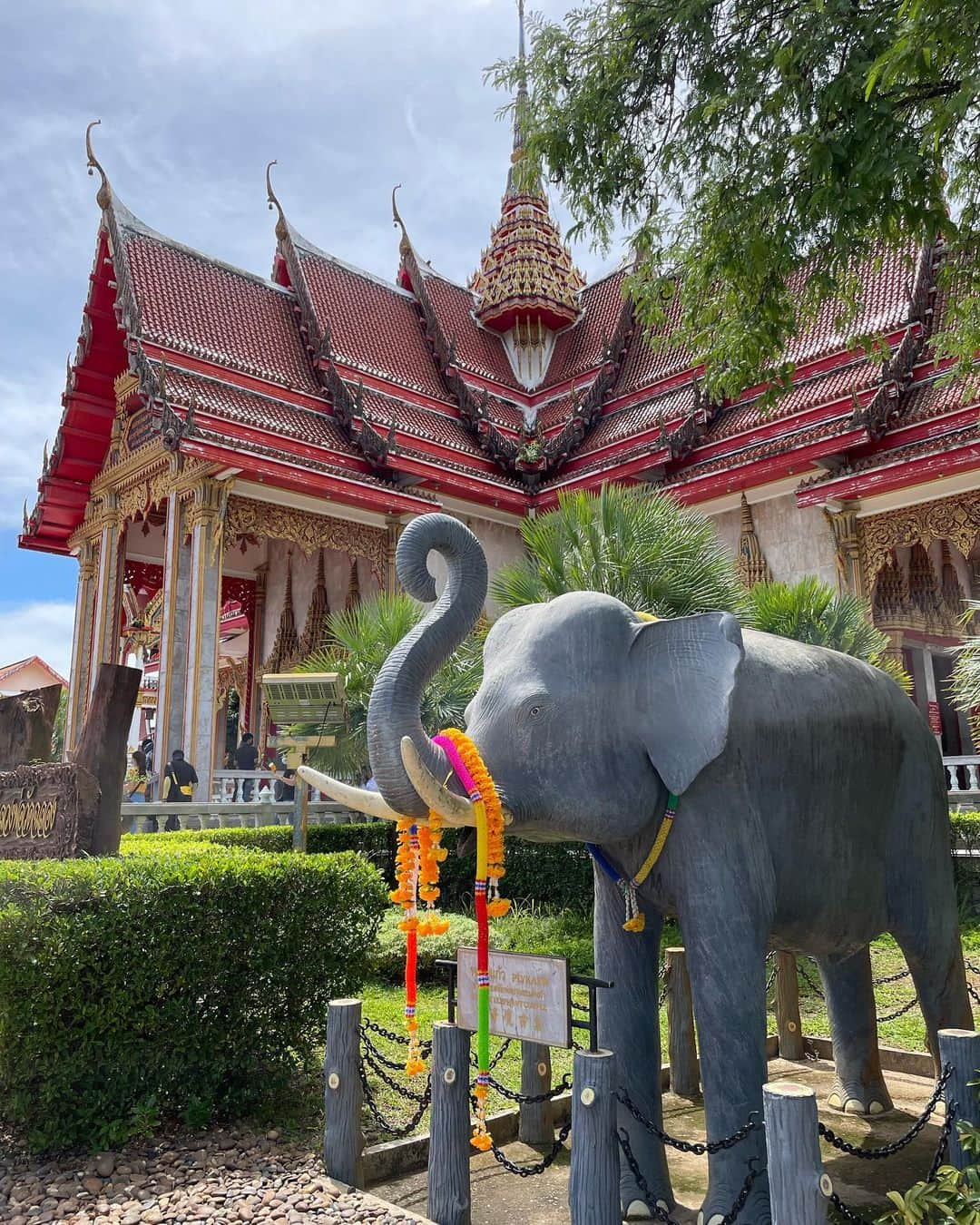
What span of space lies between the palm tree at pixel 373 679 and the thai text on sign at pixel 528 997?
5.31 metres

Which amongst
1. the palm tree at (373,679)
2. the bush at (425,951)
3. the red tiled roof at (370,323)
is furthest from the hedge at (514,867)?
the red tiled roof at (370,323)

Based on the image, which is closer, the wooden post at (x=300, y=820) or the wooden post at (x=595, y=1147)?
the wooden post at (x=595, y=1147)

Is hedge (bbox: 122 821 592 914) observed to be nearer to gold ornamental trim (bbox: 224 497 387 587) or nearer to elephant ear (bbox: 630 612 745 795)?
gold ornamental trim (bbox: 224 497 387 587)

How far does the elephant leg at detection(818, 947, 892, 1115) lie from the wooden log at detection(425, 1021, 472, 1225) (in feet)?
6.18

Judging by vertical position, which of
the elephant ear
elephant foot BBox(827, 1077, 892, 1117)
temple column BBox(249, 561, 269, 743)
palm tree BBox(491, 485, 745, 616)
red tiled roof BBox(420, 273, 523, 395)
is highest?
red tiled roof BBox(420, 273, 523, 395)

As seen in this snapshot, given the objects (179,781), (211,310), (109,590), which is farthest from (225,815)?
(211,310)

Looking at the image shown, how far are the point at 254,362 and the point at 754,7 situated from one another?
1158 cm

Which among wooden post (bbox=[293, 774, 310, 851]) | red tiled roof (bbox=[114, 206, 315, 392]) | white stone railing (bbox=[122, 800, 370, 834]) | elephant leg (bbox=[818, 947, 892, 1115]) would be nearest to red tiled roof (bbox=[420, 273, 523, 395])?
red tiled roof (bbox=[114, 206, 315, 392])

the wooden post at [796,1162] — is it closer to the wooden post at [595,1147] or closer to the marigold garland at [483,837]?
the wooden post at [595,1147]

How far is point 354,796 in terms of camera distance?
2822 millimetres

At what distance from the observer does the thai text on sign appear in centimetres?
301

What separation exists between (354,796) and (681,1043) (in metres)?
2.89

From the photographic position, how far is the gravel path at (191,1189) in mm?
3340

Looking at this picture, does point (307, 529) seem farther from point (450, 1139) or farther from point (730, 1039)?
point (730, 1039)
